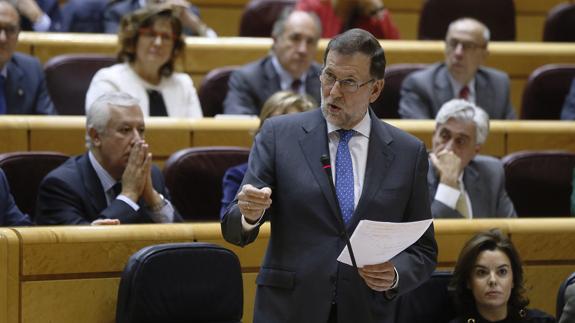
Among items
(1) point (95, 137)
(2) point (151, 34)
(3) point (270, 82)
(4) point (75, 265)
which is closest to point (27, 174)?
(1) point (95, 137)

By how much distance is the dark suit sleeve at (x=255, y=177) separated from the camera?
1562 mm

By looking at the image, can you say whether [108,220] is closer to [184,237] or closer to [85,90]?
[184,237]

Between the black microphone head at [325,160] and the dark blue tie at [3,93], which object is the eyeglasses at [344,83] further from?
the dark blue tie at [3,93]

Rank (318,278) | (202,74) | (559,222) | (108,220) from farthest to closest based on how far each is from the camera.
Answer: (202,74) → (559,222) → (108,220) → (318,278)

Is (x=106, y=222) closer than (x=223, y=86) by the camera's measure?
Yes

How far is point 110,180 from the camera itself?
2.36 meters

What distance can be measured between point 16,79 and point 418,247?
1653 millimetres

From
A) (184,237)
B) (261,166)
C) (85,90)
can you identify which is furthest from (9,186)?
(261,166)

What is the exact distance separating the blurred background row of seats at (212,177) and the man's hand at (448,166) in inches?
10.7

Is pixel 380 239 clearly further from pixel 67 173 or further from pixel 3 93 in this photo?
pixel 3 93

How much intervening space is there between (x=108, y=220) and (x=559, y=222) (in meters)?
0.94

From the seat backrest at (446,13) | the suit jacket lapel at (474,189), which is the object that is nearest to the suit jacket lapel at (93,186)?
the suit jacket lapel at (474,189)

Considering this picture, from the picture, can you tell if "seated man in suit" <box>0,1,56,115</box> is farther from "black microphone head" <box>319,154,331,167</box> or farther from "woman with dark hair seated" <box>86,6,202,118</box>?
"black microphone head" <box>319,154,331,167</box>

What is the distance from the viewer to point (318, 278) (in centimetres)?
160
